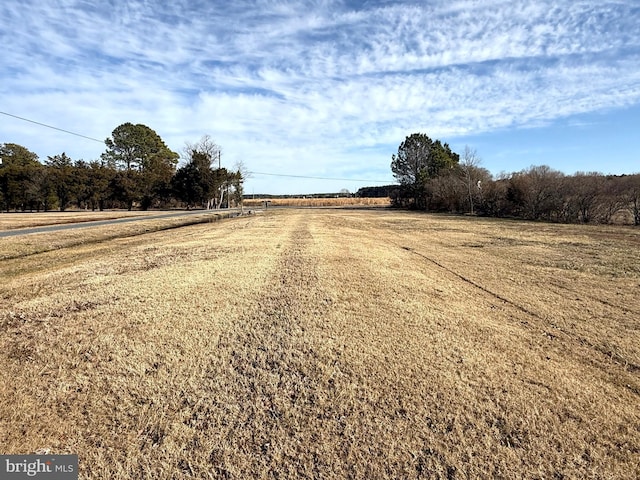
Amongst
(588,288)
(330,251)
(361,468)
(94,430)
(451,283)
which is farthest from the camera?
(330,251)

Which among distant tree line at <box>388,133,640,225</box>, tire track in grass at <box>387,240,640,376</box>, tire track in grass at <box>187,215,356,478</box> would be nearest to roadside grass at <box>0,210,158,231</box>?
tire track in grass at <box>187,215,356,478</box>

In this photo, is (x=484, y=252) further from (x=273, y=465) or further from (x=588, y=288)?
(x=273, y=465)

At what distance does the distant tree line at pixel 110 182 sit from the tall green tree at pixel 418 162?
2777cm

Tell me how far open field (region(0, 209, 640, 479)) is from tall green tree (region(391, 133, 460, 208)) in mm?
44682

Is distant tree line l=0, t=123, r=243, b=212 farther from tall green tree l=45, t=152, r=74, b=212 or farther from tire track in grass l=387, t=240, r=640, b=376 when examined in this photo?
tire track in grass l=387, t=240, r=640, b=376

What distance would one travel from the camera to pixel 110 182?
44.4 metres

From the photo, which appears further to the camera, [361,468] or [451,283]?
[451,283]

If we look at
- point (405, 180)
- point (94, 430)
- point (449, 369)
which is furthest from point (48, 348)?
point (405, 180)

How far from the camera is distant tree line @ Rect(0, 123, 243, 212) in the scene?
3997 centimetres

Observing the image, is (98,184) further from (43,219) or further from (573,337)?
(573,337)

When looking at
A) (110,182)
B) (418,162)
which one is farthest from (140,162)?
(418,162)

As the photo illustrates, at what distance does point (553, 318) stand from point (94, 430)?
540cm

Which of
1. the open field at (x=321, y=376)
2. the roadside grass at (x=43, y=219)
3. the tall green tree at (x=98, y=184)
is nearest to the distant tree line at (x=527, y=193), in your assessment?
Result: the open field at (x=321, y=376)

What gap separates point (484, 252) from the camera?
10.2 m
